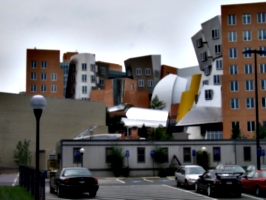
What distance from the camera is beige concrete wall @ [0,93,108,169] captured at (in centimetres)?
7838

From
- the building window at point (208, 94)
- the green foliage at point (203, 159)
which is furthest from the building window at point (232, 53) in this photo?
the green foliage at point (203, 159)

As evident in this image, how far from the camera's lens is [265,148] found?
55469 mm

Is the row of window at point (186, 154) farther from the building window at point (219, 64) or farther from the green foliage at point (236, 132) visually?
the building window at point (219, 64)

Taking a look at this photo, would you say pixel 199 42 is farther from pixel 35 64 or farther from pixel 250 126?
pixel 35 64

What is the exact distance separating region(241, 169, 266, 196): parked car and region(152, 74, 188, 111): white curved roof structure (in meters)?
112

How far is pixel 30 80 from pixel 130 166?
78.0m

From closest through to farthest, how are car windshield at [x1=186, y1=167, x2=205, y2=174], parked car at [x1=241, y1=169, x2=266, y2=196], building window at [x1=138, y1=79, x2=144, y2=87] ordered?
parked car at [x1=241, y1=169, x2=266, y2=196] → car windshield at [x1=186, y1=167, x2=205, y2=174] → building window at [x1=138, y1=79, x2=144, y2=87]

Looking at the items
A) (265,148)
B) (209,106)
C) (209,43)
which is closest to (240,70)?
(209,106)

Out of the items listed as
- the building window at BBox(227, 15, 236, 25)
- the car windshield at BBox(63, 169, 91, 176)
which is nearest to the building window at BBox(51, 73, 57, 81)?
the building window at BBox(227, 15, 236, 25)

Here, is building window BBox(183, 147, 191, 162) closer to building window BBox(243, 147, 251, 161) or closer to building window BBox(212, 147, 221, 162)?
building window BBox(212, 147, 221, 162)

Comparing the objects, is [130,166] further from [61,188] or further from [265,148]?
[61,188]

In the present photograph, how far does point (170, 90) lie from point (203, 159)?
90.0m

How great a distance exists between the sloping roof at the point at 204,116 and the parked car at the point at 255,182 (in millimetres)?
69705

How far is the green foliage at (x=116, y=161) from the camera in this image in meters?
52.2
